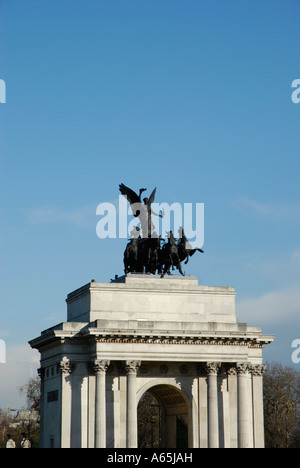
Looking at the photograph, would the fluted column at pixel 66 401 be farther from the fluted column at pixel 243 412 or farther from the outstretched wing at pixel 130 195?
the outstretched wing at pixel 130 195

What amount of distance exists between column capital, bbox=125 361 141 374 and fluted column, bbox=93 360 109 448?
1.38m

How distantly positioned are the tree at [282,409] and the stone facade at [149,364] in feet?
123

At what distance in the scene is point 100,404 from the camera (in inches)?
2525

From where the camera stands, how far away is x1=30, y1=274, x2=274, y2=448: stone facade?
64875mm

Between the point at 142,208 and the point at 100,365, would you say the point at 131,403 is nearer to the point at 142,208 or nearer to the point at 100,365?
the point at 100,365

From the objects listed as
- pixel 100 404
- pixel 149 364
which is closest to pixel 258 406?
pixel 149 364

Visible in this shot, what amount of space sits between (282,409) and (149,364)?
44.1m

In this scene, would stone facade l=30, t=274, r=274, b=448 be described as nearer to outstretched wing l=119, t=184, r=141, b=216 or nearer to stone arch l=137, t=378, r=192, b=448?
stone arch l=137, t=378, r=192, b=448

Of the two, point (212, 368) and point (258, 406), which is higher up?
point (212, 368)

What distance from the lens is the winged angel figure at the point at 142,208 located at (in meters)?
70.7

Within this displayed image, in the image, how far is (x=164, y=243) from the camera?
70.1m

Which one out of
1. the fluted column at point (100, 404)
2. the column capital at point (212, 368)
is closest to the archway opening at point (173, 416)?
the column capital at point (212, 368)

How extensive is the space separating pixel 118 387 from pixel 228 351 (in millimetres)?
7814
